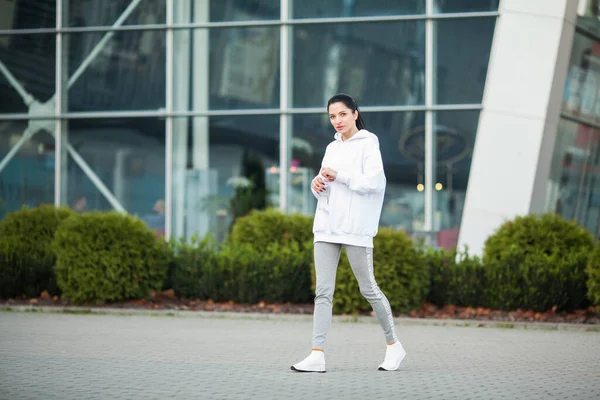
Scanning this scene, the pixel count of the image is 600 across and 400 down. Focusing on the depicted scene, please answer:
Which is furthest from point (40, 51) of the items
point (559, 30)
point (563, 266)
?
point (563, 266)

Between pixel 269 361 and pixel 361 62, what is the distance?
10503 mm

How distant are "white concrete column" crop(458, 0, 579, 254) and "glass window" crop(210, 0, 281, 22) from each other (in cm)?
400

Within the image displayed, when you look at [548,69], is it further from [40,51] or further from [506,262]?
[40,51]

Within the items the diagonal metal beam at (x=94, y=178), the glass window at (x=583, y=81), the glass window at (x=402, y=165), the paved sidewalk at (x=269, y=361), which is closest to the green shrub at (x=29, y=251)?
the paved sidewalk at (x=269, y=361)

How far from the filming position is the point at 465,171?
17047 millimetres

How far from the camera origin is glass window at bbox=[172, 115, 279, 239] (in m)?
18.0

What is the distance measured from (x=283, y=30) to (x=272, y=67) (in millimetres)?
678

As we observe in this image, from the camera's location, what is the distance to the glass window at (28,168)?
62.3ft

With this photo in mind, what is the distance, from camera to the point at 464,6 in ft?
56.9

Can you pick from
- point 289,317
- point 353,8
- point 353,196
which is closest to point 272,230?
point 289,317

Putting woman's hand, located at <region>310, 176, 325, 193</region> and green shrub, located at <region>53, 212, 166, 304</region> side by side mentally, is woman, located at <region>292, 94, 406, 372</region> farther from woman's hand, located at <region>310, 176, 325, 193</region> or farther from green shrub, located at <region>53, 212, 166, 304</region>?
green shrub, located at <region>53, 212, 166, 304</region>

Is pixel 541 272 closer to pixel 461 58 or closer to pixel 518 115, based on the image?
pixel 518 115

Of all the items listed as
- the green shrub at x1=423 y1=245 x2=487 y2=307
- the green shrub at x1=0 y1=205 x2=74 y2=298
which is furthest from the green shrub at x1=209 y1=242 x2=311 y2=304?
the green shrub at x1=0 y1=205 x2=74 y2=298

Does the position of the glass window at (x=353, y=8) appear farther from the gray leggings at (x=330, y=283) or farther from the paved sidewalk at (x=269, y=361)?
the gray leggings at (x=330, y=283)
